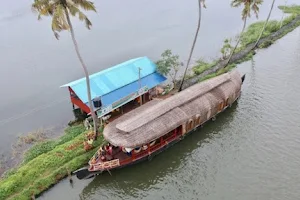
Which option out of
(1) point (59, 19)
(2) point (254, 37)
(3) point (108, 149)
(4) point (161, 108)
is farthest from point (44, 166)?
(2) point (254, 37)

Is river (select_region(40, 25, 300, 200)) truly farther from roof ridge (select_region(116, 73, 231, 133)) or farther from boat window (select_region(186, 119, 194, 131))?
roof ridge (select_region(116, 73, 231, 133))

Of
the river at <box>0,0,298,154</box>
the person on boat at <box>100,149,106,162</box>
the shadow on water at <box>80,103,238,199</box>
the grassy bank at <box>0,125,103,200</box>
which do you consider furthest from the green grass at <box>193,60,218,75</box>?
the person on boat at <box>100,149,106,162</box>

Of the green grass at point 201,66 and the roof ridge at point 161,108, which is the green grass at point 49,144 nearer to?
the roof ridge at point 161,108

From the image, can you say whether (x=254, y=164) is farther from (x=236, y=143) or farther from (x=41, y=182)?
(x=41, y=182)

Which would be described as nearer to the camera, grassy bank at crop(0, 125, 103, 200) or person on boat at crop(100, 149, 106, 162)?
grassy bank at crop(0, 125, 103, 200)

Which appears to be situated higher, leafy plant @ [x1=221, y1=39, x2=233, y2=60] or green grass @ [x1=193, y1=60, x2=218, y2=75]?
leafy plant @ [x1=221, y1=39, x2=233, y2=60]

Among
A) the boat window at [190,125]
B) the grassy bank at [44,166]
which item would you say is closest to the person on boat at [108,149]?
the grassy bank at [44,166]
